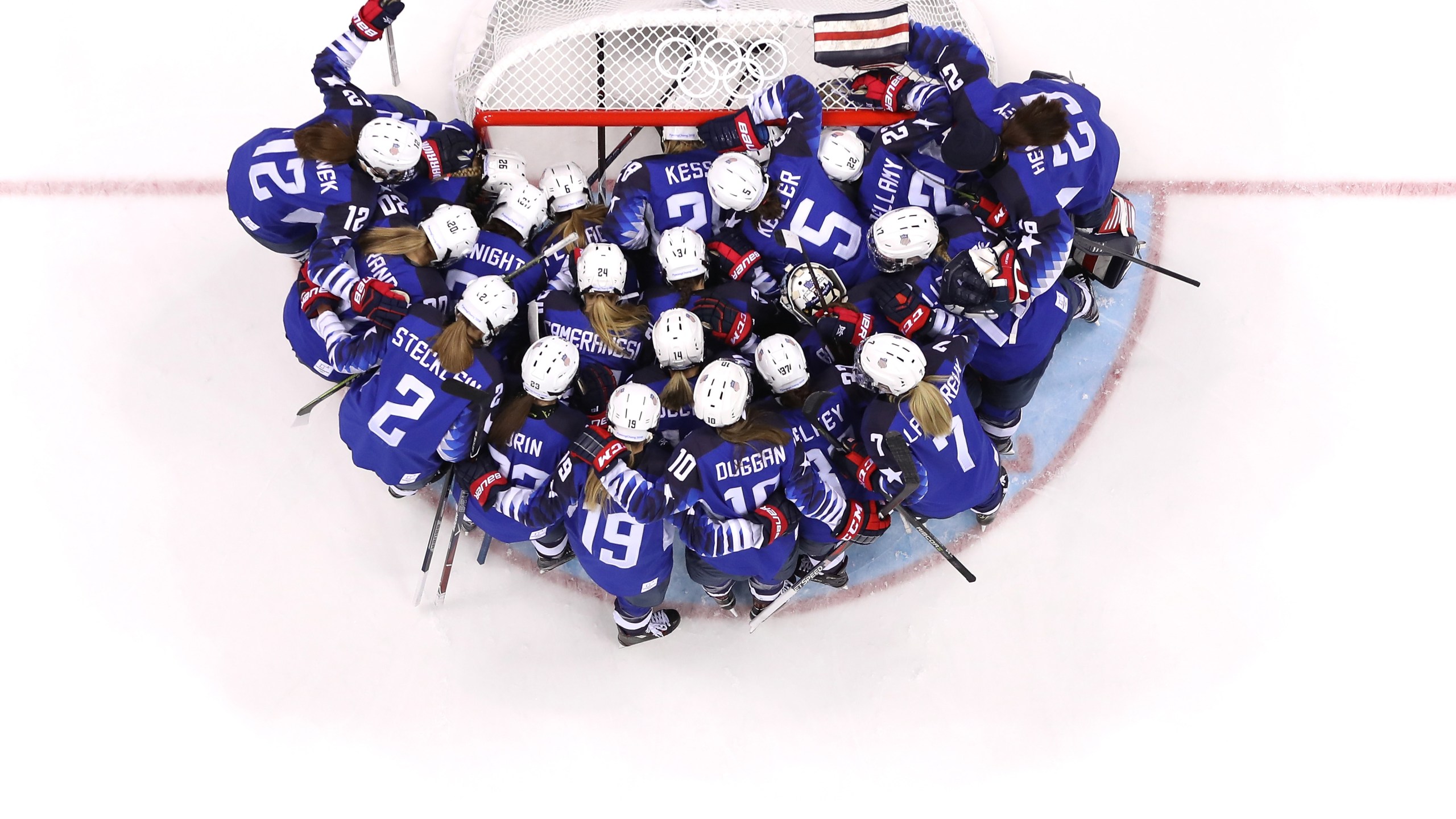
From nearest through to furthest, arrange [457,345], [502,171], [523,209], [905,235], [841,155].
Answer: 1. [457,345]
2. [905,235]
3. [841,155]
4. [523,209]
5. [502,171]

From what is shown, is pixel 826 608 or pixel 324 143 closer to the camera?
pixel 324 143

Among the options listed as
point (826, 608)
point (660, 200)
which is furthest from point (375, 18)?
point (826, 608)

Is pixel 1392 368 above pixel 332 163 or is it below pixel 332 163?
below

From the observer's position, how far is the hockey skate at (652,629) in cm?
438

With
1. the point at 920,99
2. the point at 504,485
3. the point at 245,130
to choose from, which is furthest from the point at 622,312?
the point at 245,130

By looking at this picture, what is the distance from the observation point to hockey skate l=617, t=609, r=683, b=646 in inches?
173

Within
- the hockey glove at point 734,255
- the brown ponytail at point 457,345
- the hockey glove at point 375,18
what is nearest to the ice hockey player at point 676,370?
the hockey glove at point 734,255

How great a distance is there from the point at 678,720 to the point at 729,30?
3470 millimetres

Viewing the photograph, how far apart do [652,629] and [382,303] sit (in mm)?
2007

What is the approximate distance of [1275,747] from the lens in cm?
450

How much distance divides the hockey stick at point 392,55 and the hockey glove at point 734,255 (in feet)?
6.60

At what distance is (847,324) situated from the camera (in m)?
3.73

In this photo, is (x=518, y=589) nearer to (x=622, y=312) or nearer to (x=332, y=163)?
(x=622, y=312)

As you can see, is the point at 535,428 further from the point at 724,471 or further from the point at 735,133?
the point at 735,133
